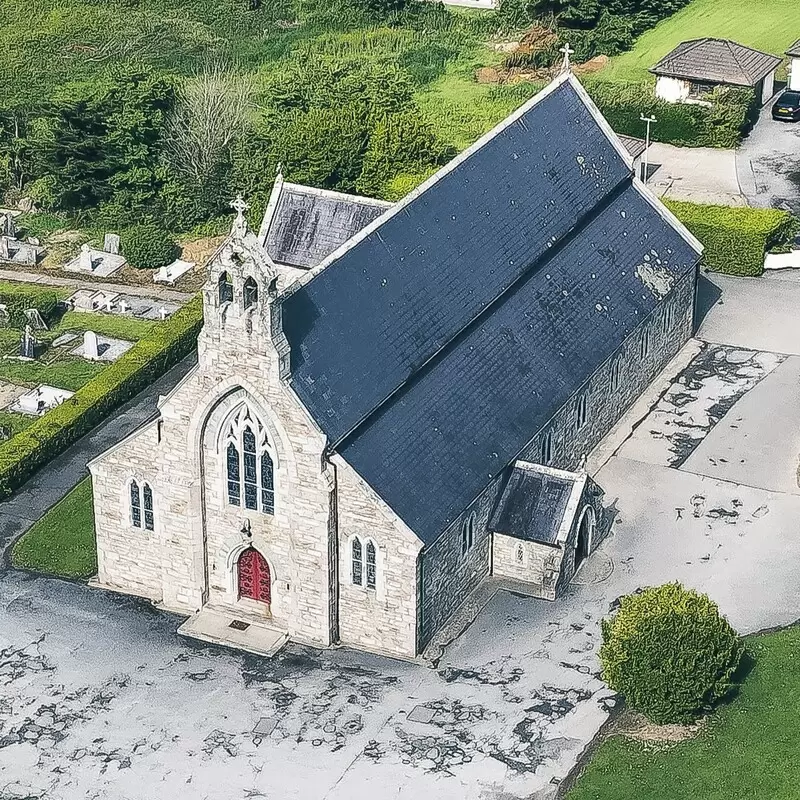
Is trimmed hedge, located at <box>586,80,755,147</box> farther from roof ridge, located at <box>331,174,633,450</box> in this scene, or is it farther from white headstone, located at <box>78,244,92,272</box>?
white headstone, located at <box>78,244,92,272</box>

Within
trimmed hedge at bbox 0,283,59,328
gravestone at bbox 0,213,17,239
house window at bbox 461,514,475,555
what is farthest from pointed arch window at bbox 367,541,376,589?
gravestone at bbox 0,213,17,239

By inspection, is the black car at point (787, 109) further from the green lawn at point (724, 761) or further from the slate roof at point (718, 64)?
the green lawn at point (724, 761)

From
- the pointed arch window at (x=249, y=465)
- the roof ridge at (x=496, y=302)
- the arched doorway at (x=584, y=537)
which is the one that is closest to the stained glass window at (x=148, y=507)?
the pointed arch window at (x=249, y=465)

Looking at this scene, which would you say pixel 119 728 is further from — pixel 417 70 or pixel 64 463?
pixel 417 70

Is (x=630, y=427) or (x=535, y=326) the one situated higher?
(x=535, y=326)

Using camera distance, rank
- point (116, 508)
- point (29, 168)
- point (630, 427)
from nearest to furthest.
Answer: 1. point (116, 508)
2. point (630, 427)
3. point (29, 168)

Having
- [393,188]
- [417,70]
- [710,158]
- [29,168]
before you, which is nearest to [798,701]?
[393,188]
